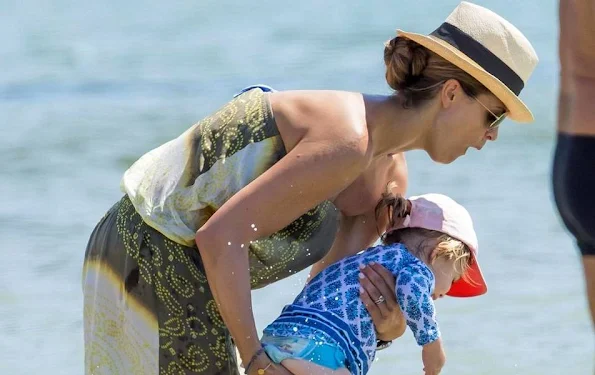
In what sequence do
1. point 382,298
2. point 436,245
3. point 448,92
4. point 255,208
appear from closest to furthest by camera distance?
point 255,208 < point 448,92 < point 382,298 < point 436,245

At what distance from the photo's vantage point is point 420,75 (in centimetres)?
305

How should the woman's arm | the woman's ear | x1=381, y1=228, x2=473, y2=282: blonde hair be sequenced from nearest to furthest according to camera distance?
1. the woman's arm
2. the woman's ear
3. x1=381, y1=228, x2=473, y2=282: blonde hair

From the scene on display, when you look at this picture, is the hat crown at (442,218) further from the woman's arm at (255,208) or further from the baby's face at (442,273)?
the woman's arm at (255,208)

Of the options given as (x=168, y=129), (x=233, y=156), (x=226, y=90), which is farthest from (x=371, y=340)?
(x=226, y=90)

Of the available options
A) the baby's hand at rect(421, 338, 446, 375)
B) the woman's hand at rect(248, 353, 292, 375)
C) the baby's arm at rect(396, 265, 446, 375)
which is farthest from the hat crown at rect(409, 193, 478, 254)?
the woman's hand at rect(248, 353, 292, 375)

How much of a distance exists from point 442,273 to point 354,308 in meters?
0.29

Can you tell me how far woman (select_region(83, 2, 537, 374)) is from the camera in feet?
9.41

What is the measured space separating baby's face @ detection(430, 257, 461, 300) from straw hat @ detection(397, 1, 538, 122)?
45 cm

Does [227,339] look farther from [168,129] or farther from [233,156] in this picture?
[168,129]

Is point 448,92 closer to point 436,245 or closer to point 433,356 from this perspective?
point 436,245

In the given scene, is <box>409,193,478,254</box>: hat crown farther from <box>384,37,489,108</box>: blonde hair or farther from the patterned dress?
<box>384,37,489,108</box>: blonde hair

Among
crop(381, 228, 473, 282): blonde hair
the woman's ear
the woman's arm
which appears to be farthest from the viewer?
crop(381, 228, 473, 282): blonde hair

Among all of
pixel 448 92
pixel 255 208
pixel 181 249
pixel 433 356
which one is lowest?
pixel 433 356

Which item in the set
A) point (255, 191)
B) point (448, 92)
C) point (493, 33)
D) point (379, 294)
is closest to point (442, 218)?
point (379, 294)
